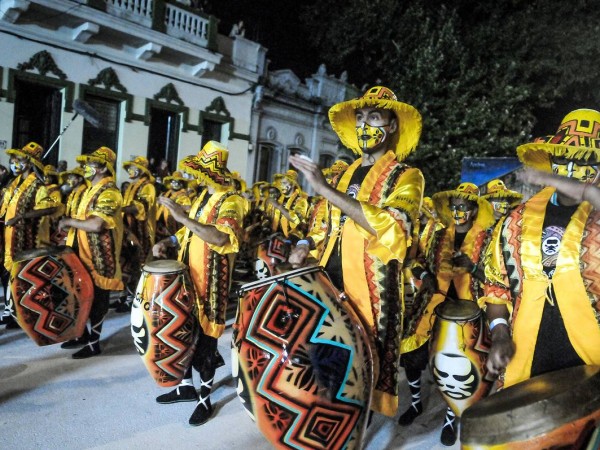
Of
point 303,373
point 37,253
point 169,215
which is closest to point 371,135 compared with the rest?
point 303,373

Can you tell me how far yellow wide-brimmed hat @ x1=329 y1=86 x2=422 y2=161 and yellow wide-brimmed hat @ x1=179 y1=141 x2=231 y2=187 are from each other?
118cm

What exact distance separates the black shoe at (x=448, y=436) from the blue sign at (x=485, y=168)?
1013cm

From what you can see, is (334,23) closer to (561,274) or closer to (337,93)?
(337,93)

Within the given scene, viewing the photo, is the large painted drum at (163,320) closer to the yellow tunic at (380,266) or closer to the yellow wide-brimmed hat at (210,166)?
the yellow wide-brimmed hat at (210,166)

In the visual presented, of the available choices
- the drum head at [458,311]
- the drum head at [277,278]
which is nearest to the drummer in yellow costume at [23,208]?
the drum head at [277,278]

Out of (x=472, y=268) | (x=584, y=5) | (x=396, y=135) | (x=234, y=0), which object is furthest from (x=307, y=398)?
(x=584, y=5)

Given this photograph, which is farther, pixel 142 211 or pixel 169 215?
pixel 169 215

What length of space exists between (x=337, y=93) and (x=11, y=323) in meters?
14.5

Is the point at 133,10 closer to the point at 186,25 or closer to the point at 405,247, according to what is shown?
the point at 186,25

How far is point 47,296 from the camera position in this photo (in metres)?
4.20

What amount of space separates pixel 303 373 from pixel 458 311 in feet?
5.37

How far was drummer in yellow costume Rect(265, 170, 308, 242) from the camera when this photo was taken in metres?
9.28

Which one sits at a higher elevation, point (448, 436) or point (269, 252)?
point (269, 252)

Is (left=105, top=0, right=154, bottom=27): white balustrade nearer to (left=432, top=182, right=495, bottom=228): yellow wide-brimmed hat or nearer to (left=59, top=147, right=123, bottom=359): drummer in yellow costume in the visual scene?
(left=59, top=147, right=123, bottom=359): drummer in yellow costume
